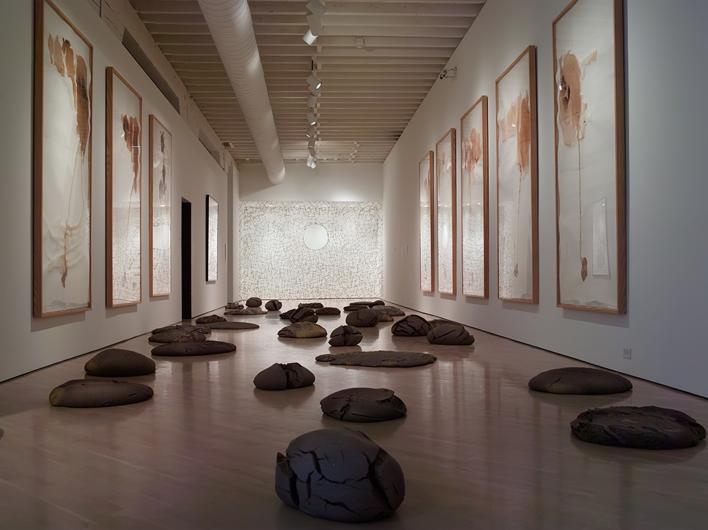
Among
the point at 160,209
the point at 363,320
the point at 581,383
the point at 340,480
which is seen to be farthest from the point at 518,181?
the point at 340,480

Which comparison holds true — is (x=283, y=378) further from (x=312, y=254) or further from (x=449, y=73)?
(x=312, y=254)

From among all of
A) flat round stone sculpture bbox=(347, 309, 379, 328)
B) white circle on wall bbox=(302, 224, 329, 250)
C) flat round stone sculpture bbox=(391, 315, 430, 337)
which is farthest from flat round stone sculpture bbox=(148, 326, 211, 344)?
white circle on wall bbox=(302, 224, 329, 250)

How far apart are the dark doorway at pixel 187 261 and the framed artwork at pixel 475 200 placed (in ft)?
17.9

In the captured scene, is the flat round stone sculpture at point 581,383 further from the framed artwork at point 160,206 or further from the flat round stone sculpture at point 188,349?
the framed artwork at point 160,206

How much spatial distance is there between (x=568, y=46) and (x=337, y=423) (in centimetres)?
427

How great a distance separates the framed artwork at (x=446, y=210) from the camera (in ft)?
34.8

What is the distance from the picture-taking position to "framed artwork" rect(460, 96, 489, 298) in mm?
8672

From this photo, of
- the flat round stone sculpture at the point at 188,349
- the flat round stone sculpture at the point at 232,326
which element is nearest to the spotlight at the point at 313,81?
the flat round stone sculpture at the point at 232,326

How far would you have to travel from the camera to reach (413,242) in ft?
50.3

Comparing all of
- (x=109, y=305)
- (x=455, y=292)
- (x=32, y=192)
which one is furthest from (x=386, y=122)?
(x=32, y=192)

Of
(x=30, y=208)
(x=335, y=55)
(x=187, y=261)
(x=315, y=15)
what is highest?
(x=335, y=55)

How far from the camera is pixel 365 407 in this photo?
3.52 m

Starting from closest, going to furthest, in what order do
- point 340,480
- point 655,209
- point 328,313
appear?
point 340,480 < point 655,209 < point 328,313

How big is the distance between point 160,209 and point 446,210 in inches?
185
